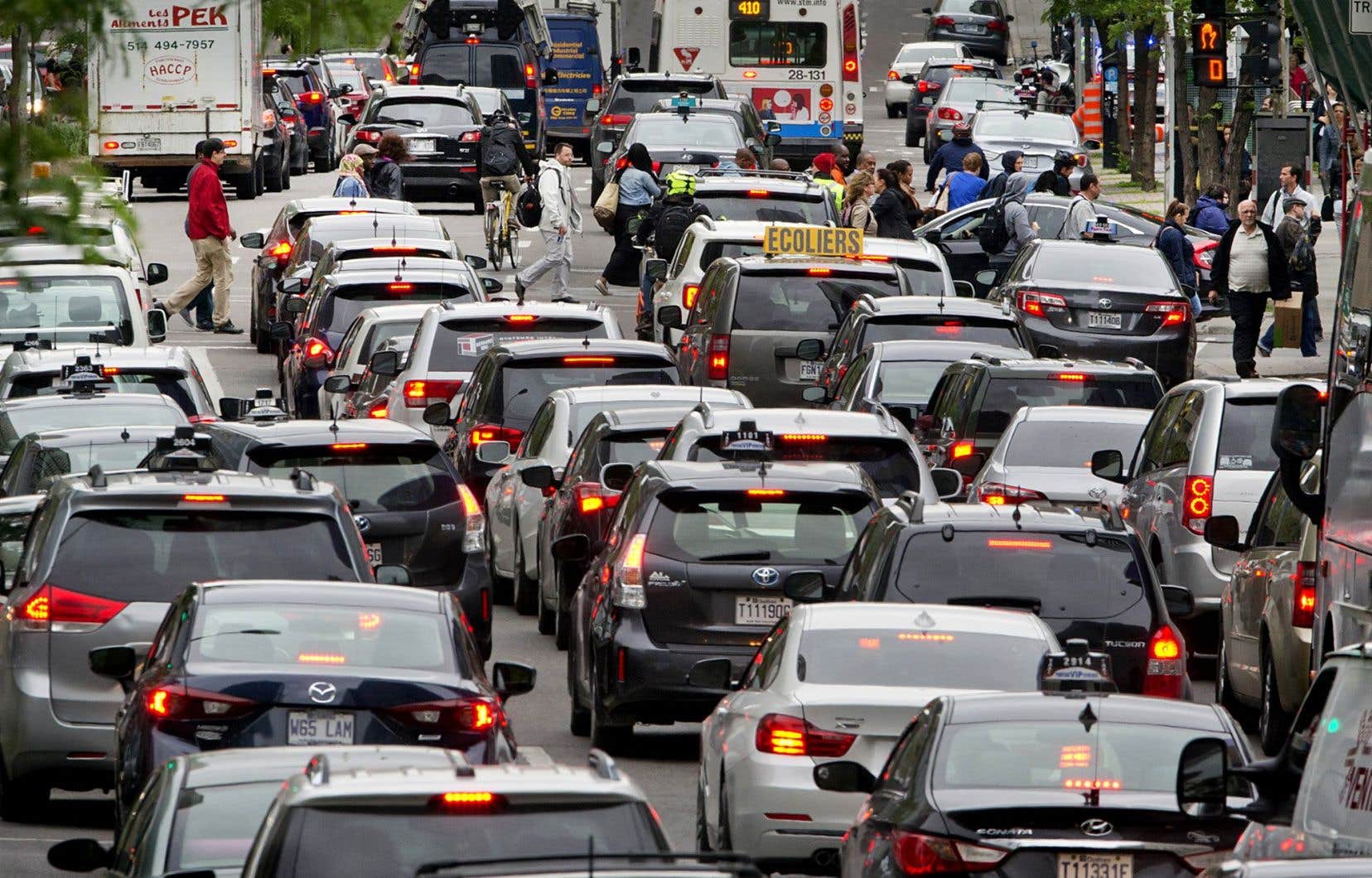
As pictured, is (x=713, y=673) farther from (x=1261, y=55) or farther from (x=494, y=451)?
(x=1261, y=55)

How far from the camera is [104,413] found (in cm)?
1939

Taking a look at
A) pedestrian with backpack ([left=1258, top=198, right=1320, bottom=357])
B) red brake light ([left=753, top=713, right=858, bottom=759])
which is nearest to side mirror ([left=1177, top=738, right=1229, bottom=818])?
red brake light ([left=753, top=713, right=858, bottom=759])

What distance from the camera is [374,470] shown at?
661 inches

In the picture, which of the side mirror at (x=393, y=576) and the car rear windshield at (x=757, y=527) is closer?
the side mirror at (x=393, y=576)

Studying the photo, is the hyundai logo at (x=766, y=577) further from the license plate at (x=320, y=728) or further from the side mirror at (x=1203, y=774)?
the side mirror at (x=1203, y=774)

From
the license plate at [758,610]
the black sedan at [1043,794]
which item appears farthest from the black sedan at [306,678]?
the license plate at [758,610]

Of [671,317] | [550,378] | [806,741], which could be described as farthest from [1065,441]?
[806,741]

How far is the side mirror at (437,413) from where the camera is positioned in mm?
21891

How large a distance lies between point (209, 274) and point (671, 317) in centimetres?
819

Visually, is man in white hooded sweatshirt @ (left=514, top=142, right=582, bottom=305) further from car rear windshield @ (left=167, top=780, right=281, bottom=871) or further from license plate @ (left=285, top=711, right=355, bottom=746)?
car rear windshield @ (left=167, top=780, right=281, bottom=871)

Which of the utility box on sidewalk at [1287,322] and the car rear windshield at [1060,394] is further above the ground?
the car rear windshield at [1060,394]

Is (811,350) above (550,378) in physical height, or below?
below

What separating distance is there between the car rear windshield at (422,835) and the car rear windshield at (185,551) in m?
5.47

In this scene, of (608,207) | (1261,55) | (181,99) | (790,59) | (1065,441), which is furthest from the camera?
(790,59)
